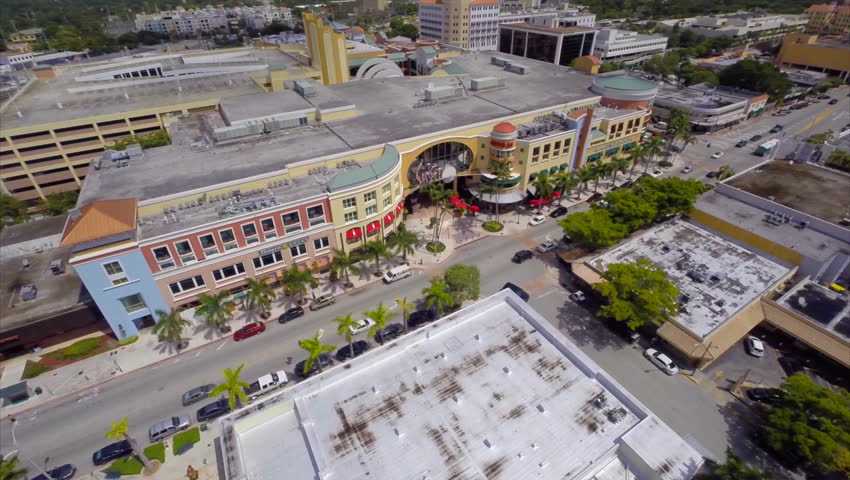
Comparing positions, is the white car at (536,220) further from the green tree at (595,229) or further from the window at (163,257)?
the window at (163,257)

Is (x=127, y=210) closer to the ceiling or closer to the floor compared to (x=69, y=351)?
closer to the ceiling

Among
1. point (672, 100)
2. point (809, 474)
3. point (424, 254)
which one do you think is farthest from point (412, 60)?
point (809, 474)

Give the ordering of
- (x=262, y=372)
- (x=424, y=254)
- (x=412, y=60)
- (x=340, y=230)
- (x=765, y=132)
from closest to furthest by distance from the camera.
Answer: (x=262, y=372) → (x=340, y=230) → (x=424, y=254) → (x=765, y=132) → (x=412, y=60)

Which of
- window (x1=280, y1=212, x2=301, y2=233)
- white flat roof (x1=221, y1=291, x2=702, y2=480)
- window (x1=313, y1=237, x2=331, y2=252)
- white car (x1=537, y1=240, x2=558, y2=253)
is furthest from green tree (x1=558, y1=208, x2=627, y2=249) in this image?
window (x1=280, y1=212, x2=301, y2=233)

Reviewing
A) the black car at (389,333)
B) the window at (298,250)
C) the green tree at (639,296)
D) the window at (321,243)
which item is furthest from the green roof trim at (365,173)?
the green tree at (639,296)

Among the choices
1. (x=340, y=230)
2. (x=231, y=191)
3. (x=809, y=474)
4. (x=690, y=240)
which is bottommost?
(x=809, y=474)

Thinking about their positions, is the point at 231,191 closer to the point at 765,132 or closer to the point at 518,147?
the point at 518,147
